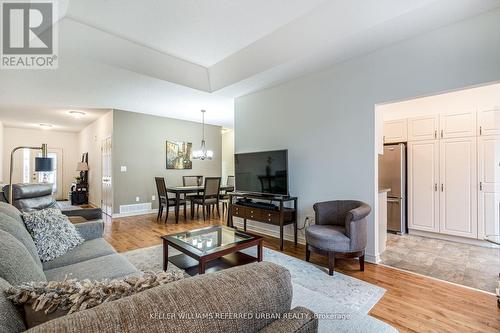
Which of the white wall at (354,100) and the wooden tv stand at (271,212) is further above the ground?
the white wall at (354,100)

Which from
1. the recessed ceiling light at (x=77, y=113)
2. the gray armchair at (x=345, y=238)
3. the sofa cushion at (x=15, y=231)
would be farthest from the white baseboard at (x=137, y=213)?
the gray armchair at (x=345, y=238)

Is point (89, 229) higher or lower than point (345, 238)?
higher

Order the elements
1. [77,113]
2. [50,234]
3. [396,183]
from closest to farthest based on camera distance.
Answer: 1. [50,234]
2. [396,183]
3. [77,113]

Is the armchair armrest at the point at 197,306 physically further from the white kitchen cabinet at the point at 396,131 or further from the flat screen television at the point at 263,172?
the white kitchen cabinet at the point at 396,131

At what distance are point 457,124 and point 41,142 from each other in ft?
39.6

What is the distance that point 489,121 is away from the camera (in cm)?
342

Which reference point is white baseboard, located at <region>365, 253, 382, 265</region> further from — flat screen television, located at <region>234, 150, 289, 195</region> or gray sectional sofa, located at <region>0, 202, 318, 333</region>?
gray sectional sofa, located at <region>0, 202, 318, 333</region>

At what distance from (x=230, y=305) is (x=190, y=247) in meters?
1.82

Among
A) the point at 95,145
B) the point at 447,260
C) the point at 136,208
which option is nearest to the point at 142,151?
the point at 136,208

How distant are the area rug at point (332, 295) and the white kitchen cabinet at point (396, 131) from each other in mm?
2897

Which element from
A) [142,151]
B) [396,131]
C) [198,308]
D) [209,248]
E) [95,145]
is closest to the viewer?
[198,308]

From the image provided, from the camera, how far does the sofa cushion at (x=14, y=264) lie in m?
0.94

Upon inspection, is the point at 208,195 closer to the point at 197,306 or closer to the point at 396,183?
the point at 396,183

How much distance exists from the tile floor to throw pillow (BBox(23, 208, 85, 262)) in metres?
3.38
